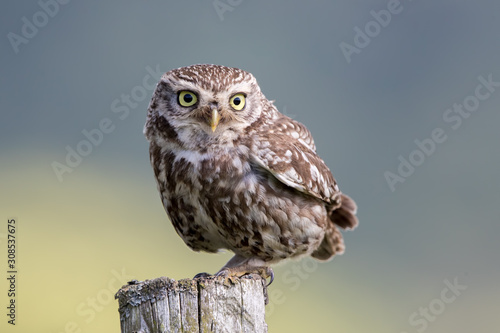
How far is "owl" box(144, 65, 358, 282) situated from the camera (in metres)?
3.71

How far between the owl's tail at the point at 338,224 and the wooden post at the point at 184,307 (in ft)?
6.20

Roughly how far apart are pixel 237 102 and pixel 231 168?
382 mm

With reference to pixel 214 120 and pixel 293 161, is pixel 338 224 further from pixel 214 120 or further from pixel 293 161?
pixel 214 120

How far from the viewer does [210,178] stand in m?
3.73

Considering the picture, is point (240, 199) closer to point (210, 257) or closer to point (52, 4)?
point (52, 4)

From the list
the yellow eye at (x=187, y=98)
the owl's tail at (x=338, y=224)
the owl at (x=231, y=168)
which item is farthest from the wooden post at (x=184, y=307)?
the owl's tail at (x=338, y=224)

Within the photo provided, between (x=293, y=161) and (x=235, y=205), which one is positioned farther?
(x=293, y=161)

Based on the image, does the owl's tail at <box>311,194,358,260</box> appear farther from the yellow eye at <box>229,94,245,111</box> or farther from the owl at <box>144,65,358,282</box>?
the yellow eye at <box>229,94,245,111</box>

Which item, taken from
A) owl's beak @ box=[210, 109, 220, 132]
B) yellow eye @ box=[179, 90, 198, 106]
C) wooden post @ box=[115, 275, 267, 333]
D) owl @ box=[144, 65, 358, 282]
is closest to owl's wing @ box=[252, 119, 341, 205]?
owl @ box=[144, 65, 358, 282]

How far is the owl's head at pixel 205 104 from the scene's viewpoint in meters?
3.63

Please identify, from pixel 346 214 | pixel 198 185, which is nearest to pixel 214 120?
pixel 198 185

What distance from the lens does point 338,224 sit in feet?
15.7

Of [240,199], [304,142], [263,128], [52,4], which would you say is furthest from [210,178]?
[52,4]

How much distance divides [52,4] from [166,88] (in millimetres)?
3187
